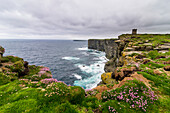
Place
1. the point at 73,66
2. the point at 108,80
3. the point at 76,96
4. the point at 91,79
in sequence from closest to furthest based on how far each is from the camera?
the point at 76,96 → the point at 108,80 → the point at 91,79 → the point at 73,66

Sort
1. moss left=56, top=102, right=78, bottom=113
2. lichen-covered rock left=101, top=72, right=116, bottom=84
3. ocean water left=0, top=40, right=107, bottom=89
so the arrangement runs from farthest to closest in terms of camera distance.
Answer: ocean water left=0, top=40, right=107, bottom=89 → lichen-covered rock left=101, top=72, right=116, bottom=84 → moss left=56, top=102, right=78, bottom=113

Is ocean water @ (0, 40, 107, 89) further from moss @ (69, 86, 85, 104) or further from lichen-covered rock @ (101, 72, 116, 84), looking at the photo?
moss @ (69, 86, 85, 104)

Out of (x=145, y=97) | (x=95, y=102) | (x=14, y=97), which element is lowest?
(x=95, y=102)

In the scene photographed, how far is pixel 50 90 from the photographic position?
23.6 ft

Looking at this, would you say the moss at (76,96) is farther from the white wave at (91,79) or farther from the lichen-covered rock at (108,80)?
the white wave at (91,79)

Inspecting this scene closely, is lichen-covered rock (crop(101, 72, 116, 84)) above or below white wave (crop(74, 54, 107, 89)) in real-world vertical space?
above

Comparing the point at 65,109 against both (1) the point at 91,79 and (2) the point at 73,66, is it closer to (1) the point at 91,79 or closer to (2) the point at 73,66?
(1) the point at 91,79

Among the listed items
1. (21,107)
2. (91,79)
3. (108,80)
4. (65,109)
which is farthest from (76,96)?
(91,79)

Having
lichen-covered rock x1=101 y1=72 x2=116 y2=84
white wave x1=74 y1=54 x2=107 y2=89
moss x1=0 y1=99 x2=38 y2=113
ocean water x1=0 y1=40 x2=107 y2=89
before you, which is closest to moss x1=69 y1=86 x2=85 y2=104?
moss x1=0 y1=99 x2=38 y2=113

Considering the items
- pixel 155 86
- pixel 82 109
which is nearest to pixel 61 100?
pixel 82 109

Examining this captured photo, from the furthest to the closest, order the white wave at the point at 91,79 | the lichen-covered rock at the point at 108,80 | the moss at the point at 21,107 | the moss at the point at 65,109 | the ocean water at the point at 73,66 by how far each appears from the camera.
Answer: the ocean water at the point at 73,66
the white wave at the point at 91,79
the lichen-covered rock at the point at 108,80
the moss at the point at 65,109
the moss at the point at 21,107

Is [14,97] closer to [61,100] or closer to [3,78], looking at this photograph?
[61,100]

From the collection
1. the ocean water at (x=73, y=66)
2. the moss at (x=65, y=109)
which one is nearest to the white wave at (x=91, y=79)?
the ocean water at (x=73, y=66)

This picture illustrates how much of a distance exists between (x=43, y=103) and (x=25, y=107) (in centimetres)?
122
